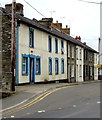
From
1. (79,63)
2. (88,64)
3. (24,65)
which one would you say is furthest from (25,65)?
(88,64)

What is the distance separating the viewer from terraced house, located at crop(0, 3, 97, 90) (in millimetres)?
20734

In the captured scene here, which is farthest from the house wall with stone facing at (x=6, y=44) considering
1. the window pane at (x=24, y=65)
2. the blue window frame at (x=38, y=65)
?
the blue window frame at (x=38, y=65)

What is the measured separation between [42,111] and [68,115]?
56.9 inches

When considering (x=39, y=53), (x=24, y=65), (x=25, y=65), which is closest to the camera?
(x=24, y=65)

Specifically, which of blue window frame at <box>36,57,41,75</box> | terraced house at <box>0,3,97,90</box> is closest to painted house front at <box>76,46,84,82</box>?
terraced house at <box>0,3,97,90</box>

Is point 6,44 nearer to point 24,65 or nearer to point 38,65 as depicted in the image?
point 24,65

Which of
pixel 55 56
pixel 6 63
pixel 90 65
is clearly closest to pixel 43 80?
pixel 55 56

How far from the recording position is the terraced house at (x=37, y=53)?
2073 centimetres

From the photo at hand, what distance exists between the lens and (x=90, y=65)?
1924 inches

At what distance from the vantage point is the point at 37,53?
25.1m

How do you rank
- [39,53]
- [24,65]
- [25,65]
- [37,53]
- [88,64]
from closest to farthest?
[24,65] < [25,65] < [37,53] < [39,53] < [88,64]

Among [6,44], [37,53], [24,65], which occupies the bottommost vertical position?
[24,65]

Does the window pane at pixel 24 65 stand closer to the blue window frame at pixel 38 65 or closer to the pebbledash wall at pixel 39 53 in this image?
the pebbledash wall at pixel 39 53

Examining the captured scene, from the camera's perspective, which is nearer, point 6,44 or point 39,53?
point 6,44
